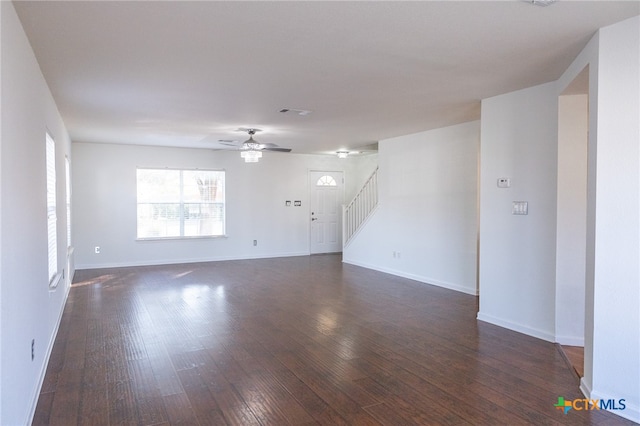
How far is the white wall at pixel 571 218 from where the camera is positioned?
391cm

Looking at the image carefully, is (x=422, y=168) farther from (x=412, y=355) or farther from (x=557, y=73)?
(x=412, y=355)

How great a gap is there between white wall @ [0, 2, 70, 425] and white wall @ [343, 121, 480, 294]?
524 cm

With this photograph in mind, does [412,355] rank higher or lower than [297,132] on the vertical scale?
lower

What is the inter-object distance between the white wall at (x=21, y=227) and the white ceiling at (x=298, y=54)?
1.04ft

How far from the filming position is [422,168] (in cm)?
687

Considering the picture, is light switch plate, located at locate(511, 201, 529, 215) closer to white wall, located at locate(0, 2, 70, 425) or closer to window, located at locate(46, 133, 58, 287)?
white wall, located at locate(0, 2, 70, 425)

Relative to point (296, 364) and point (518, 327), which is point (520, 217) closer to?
point (518, 327)

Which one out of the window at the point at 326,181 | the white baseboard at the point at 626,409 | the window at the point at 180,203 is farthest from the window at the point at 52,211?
the window at the point at 326,181

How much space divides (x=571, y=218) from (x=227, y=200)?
7.07m

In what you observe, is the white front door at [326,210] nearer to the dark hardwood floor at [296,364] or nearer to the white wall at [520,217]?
the dark hardwood floor at [296,364]

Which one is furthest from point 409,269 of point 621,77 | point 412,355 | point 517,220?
point 621,77

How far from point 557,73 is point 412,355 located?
114 inches

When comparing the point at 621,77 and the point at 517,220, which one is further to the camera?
the point at 517,220

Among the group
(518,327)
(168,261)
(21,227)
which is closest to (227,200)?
(168,261)
